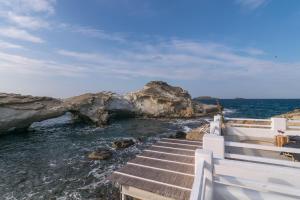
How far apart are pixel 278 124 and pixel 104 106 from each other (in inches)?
1393

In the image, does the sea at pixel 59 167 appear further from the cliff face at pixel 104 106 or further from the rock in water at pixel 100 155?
the cliff face at pixel 104 106

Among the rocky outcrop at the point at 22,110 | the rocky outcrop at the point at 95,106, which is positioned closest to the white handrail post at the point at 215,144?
the rocky outcrop at the point at 22,110

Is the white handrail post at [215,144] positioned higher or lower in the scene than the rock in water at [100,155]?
higher

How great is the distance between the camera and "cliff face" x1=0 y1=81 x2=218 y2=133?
104 ft

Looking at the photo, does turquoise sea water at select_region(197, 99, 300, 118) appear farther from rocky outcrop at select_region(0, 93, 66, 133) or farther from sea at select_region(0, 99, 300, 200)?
rocky outcrop at select_region(0, 93, 66, 133)

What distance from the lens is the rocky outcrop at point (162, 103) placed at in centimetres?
5006

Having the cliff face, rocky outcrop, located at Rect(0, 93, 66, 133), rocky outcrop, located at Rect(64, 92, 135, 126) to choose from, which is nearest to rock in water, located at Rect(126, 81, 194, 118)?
the cliff face

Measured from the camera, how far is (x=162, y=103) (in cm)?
5056

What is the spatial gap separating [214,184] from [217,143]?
3.51 feet

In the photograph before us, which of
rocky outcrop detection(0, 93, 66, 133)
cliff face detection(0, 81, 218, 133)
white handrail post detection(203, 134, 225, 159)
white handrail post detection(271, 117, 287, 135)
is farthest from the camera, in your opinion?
cliff face detection(0, 81, 218, 133)

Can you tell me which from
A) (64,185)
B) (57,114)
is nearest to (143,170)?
(64,185)

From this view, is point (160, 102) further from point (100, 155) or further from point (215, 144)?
point (215, 144)

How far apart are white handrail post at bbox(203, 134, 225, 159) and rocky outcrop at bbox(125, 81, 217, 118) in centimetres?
4389

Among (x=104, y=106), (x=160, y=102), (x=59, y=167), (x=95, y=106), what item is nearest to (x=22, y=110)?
(x=95, y=106)
